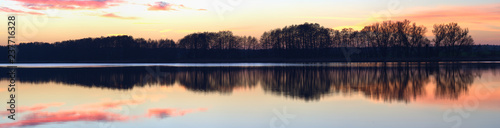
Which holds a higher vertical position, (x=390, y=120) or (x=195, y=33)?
(x=195, y=33)

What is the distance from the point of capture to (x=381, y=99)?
19.8 meters

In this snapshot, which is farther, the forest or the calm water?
the forest

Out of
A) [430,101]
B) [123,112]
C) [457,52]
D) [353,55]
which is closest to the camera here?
[123,112]

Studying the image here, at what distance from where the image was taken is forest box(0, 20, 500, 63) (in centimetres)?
10181

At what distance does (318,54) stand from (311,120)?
4114 inches

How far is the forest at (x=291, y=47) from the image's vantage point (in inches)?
Result: 4008

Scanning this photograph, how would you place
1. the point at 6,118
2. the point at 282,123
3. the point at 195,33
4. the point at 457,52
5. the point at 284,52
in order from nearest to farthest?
the point at 282,123 → the point at 6,118 → the point at 457,52 → the point at 284,52 → the point at 195,33

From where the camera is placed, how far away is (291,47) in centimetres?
12550

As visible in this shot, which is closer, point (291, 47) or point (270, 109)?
point (270, 109)

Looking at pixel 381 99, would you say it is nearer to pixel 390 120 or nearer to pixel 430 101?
pixel 430 101

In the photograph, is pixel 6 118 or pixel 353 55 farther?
pixel 353 55

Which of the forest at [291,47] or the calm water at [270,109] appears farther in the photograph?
the forest at [291,47]

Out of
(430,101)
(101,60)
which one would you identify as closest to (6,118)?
(430,101)

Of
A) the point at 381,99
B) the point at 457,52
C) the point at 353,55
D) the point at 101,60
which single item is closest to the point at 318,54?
the point at 353,55
